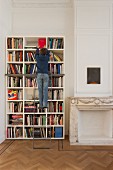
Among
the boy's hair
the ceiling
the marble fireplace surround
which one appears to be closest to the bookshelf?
the marble fireplace surround

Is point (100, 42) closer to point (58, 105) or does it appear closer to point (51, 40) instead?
point (51, 40)

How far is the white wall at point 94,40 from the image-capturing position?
3.75 metres

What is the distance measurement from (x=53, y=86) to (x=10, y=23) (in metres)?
1.97

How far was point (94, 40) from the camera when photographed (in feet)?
12.3

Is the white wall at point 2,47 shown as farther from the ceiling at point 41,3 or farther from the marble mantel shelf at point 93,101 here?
the marble mantel shelf at point 93,101

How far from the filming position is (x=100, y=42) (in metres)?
3.75

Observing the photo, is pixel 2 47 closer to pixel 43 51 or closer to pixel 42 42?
pixel 42 42

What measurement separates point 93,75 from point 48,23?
178cm

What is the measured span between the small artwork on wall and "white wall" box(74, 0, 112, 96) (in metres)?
0.08

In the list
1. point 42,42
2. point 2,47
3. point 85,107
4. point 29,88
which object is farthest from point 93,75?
point 2,47

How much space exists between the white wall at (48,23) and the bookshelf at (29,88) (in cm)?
37

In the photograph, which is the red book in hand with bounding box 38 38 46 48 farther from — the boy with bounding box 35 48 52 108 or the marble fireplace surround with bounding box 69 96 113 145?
the marble fireplace surround with bounding box 69 96 113 145

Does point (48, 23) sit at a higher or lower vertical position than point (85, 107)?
higher

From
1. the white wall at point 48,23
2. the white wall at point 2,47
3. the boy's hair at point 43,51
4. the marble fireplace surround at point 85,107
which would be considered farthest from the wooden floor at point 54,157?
the boy's hair at point 43,51
